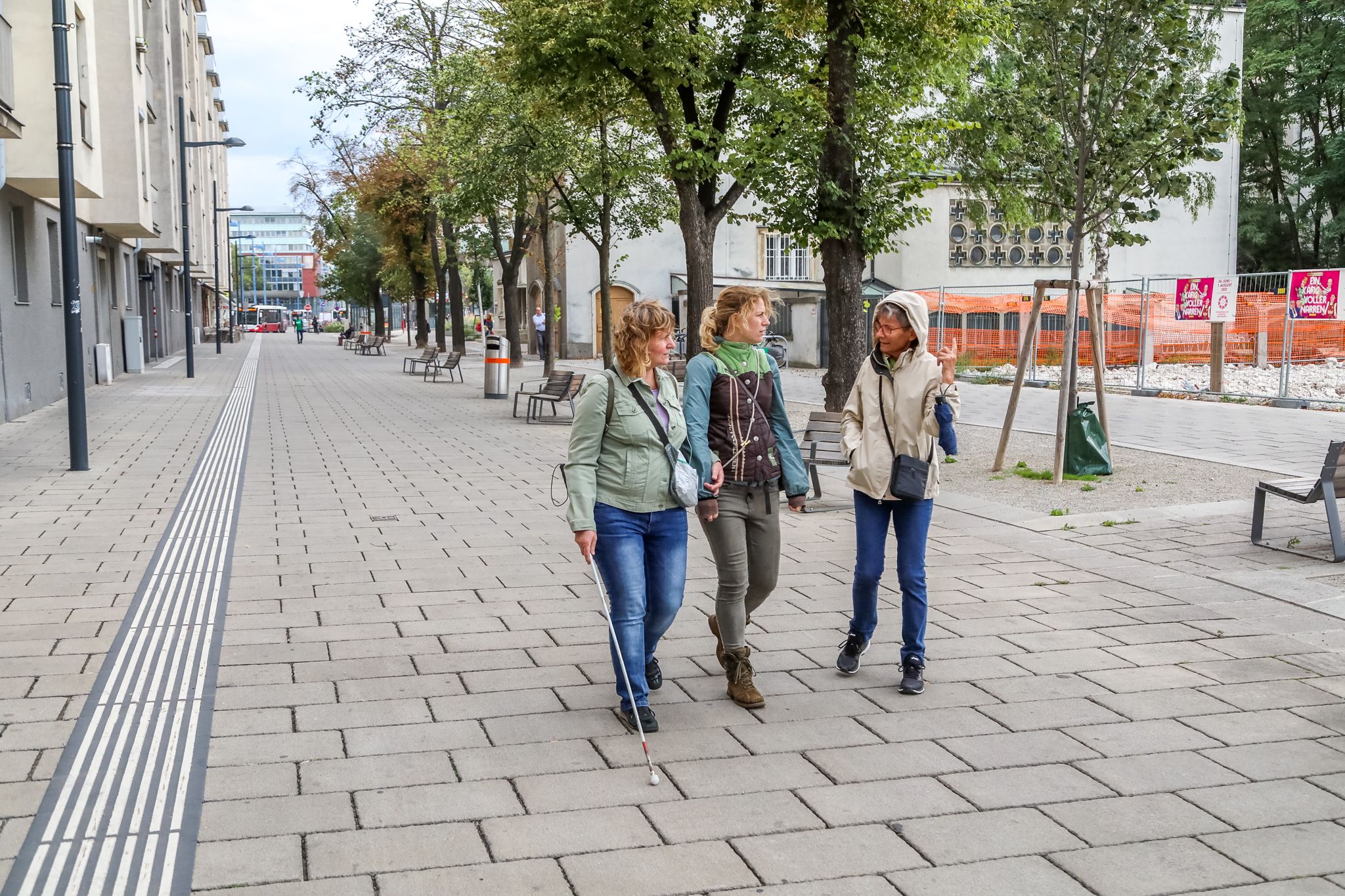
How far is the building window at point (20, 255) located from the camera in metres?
19.1

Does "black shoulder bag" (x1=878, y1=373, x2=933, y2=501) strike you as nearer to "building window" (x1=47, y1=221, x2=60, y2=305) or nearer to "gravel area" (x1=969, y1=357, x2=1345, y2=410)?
"gravel area" (x1=969, y1=357, x2=1345, y2=410)

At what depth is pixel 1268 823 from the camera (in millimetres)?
3924

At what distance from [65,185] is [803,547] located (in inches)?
323

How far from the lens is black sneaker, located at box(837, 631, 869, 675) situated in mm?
5516

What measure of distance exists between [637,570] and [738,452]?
64cm

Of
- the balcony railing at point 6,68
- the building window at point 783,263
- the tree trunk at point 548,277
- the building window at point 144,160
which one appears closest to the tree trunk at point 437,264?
the building window at point 783,263

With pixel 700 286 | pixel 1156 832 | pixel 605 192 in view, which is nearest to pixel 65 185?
pixel 700 286

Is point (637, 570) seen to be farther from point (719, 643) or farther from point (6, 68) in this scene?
point (6, 68)

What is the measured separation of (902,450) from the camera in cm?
529

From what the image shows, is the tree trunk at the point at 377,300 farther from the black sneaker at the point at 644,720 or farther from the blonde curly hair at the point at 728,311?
the black sneaker at the point at 644,720

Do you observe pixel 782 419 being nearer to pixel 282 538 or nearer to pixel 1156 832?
pixel 1156 832

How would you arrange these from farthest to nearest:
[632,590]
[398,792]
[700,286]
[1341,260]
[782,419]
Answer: [1341,260] < [700,286] < [782,419] < [632,590] < [398,792]

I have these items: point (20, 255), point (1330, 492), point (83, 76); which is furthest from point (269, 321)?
point (1330, 492)

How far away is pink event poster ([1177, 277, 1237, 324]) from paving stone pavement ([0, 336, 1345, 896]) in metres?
13.8
